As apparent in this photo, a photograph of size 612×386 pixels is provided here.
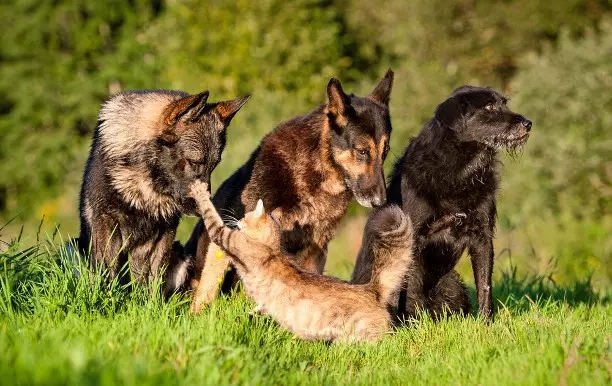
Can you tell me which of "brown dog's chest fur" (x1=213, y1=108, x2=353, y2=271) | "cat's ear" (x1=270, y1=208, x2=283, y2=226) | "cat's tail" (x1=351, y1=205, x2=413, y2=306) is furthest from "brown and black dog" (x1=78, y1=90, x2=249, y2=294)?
"cat's tail" (x1=351, y1=205, x2=413, y2=306)

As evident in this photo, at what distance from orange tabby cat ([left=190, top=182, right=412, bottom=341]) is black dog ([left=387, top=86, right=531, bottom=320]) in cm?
58

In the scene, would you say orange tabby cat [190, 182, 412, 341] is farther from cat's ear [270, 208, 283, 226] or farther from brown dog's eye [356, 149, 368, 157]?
brown dog's eye [356, 149, 368, 157]

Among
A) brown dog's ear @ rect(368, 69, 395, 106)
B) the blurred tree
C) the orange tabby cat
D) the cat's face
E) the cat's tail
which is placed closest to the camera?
the orange tabby cat

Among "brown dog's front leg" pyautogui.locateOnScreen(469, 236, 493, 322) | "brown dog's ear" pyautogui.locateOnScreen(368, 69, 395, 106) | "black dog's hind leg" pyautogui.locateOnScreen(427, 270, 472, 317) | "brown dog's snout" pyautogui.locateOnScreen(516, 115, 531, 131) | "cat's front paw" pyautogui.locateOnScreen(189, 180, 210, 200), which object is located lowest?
"black dog's hind leg" pyautogui.locateOnScreen(427, 270, 472, 317)

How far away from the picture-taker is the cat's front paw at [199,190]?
21.6ft

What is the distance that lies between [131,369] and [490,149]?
4.18 meters

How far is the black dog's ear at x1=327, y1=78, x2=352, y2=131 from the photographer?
23.1 ft

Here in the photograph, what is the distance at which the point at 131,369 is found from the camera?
3.82m

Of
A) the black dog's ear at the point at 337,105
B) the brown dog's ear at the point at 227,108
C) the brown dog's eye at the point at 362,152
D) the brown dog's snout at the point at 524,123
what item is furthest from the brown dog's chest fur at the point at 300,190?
the brown dog's snout at the point at 524,123

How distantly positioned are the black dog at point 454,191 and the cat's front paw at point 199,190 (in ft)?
5.93

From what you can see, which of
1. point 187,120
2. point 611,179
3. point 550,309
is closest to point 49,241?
point 187,120

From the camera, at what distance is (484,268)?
650 cm

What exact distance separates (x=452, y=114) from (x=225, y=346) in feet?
11.1

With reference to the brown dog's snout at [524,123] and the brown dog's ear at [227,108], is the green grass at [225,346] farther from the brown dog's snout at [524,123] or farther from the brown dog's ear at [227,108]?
the brown dog's ear at [227,108]
